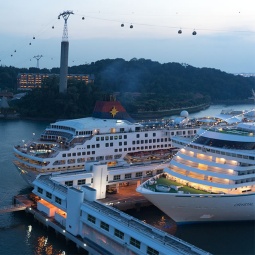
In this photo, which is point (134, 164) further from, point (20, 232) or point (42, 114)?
point (42, 114)

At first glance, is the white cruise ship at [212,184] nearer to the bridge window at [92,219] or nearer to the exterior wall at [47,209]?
the bridge window at [92,219]

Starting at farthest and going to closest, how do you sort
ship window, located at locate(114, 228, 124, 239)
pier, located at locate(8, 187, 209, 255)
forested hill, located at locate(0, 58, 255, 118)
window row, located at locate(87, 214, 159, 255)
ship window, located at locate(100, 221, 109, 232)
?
forested hill, located at locate(0, 58, 255, 118), ship window, located at locate(100, 221, 109, 232), ship window, located at locate(114, 228, 124, 239), window row, located at locate(87, 214, 159, 255), pier, located at locate(8, 187, 209, 255)

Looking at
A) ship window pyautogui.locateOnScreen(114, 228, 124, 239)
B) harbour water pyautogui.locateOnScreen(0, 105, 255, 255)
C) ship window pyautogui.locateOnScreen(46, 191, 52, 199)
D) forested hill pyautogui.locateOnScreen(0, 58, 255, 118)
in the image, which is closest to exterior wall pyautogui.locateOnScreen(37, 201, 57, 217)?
ship window pyautogui.locateOnScreen(46, 191, 52, 199)

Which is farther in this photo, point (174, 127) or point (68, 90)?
point (68, 90)

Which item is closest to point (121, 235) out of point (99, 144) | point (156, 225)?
point (156, 225)

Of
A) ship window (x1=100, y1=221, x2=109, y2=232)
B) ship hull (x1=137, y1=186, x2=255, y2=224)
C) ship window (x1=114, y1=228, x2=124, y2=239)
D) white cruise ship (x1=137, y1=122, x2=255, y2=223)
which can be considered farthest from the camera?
white cruise ship (x1=137, y1=122, x2=255, y2=223)

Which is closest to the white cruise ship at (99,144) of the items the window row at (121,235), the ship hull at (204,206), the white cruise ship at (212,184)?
the white cruise ship at (212,184)

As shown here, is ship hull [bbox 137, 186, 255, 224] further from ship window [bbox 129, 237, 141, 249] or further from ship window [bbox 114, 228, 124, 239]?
ship window [bbox 129, 237, 141, 249]

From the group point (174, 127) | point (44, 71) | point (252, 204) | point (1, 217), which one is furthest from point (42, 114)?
point (44, 71)
